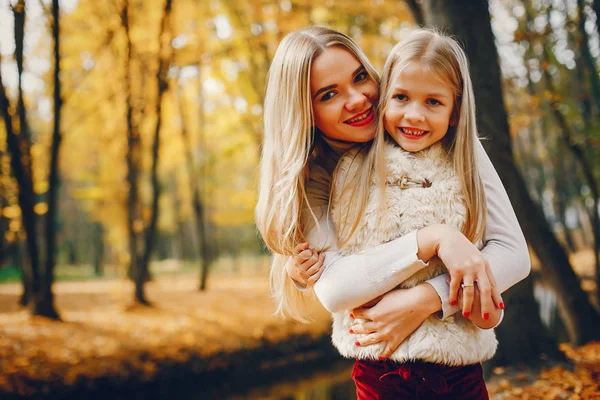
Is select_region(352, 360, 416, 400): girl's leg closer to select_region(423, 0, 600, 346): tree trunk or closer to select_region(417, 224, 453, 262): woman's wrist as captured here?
select_region(417, 224, 453, 262): woman's wrist

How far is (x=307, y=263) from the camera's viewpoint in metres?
1.72

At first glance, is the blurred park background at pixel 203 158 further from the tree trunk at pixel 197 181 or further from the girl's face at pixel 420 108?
the girl's face at pixel 420 108

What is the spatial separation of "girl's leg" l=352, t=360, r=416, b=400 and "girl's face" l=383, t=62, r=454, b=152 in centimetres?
77

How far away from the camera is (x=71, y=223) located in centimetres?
2944

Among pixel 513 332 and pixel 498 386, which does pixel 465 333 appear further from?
pixel 513 332

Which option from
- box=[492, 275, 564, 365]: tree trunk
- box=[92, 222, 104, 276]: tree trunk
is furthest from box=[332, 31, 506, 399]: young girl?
box=[92, 222, 104, 276]: tree trunk

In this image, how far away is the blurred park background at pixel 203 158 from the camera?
4.05 metres

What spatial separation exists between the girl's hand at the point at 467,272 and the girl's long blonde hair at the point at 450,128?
155mm

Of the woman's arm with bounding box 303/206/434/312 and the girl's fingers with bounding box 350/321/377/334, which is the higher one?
the woman's arm with bounding box 303/206/434/312

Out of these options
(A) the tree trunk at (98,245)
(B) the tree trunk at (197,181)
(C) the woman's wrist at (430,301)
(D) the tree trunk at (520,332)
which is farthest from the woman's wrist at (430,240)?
(A) the tree trunk at (98,245)

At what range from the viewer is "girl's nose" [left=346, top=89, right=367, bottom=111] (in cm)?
177

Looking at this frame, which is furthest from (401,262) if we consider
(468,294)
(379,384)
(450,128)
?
(450,128)

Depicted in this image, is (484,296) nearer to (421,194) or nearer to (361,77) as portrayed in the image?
(421,194)

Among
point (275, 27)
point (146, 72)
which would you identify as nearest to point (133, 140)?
point (146, 72)
